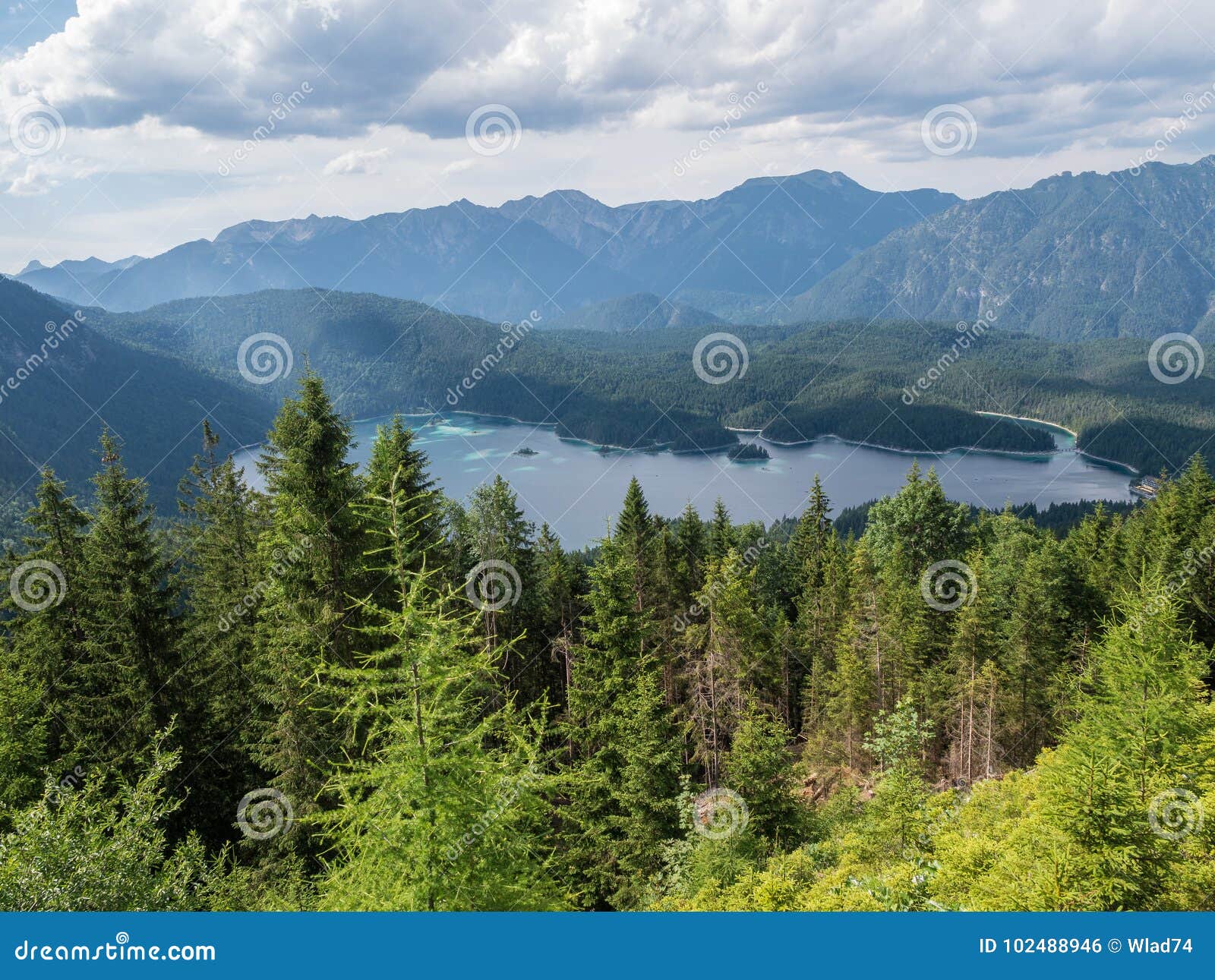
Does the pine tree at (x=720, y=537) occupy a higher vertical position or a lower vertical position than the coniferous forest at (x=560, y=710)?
higher

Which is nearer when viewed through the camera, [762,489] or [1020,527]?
[1020,527]

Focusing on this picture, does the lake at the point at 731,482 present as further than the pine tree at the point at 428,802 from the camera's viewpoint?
Yes

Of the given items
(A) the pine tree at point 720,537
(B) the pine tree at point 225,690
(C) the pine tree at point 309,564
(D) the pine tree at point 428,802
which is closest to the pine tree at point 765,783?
(C) the pine tree at point 309,564

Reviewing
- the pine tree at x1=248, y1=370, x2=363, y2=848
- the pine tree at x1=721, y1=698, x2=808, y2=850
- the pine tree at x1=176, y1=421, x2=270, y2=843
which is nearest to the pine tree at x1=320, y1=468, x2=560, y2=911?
the pine tree at x1=248, y1=370, x2=363, y2=848

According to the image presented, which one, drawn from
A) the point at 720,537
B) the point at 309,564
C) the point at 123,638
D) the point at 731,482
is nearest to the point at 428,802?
the point at 309,564

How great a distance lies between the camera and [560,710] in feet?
112

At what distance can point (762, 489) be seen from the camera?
163 metres

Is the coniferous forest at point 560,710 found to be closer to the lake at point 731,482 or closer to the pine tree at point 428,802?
the pine tree at point 428,802

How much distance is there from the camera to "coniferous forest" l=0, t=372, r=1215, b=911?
8875 millimetres

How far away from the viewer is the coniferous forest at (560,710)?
8.88 m

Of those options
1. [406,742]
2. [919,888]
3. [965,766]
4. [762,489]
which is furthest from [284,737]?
[762,489]

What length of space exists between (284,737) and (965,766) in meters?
25.3

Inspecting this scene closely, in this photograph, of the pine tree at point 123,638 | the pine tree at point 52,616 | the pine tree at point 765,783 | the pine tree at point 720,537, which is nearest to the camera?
the pine tree at point 765,783

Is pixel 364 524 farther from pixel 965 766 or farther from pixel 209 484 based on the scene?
pixel 965 766
